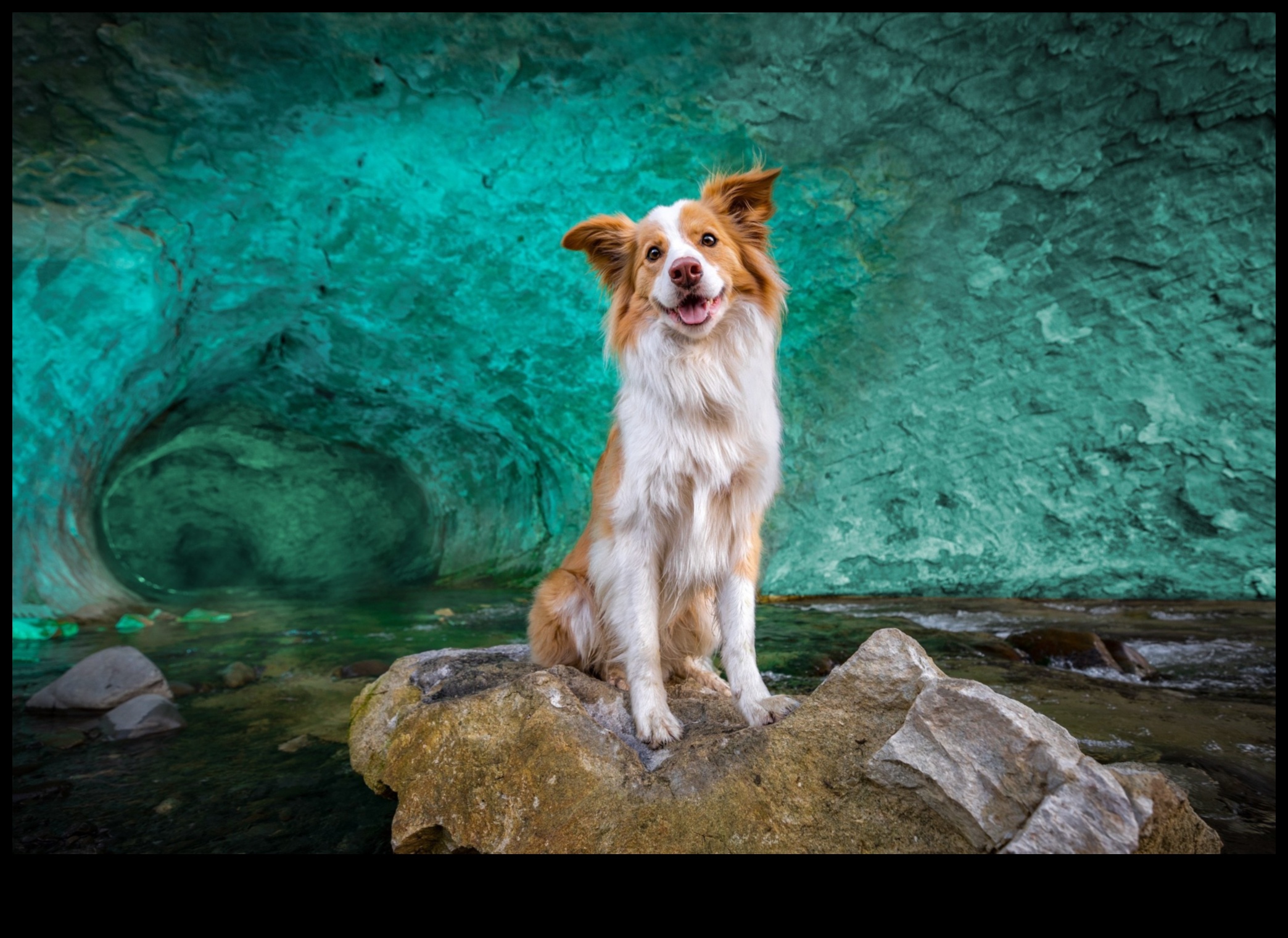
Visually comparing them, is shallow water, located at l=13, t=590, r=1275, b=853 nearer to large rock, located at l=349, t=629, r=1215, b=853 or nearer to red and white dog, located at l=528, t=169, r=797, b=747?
large rock, located at l=349, t=629, r=1215, b=853

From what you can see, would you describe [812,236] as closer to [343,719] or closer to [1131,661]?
[1131,661]

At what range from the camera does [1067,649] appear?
3723mm

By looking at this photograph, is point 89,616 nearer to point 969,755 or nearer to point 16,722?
point 16,722

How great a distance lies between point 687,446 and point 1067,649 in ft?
10.2

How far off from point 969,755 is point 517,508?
977 centimetres

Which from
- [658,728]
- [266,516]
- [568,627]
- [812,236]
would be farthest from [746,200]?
[266,516]

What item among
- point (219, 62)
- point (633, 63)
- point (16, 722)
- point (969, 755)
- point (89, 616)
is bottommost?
point (89, 616)

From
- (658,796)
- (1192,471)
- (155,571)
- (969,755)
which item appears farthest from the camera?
(155,571)

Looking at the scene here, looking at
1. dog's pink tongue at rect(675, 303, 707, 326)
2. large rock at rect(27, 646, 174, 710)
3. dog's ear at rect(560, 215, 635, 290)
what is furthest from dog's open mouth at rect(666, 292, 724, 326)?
large rock at rect(27, 646, 174, 710)

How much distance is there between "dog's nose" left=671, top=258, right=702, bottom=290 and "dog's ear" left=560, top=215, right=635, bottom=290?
0.40 meters

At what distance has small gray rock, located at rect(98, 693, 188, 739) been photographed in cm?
286

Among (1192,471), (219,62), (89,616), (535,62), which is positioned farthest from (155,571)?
(1192,471)

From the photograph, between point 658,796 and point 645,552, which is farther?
point 645,552

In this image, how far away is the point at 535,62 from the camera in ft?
18.3
